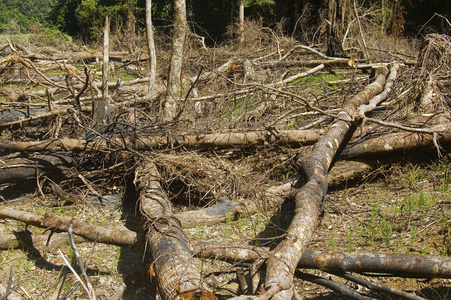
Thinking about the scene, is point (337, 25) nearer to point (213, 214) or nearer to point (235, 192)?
point (235, 192)

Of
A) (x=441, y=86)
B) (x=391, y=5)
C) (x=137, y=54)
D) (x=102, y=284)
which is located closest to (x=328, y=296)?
(x=102, y=284)

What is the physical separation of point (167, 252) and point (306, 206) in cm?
120

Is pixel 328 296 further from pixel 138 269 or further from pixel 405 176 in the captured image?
pixel 405 176

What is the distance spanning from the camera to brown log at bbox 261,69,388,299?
2.86 meters

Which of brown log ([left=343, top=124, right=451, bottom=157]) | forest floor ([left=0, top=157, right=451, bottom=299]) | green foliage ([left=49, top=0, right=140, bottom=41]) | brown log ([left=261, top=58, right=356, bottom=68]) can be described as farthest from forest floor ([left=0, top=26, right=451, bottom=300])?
green foliage ([left=49, top=0, right=140, bottom=41])

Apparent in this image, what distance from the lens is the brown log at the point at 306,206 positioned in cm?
286

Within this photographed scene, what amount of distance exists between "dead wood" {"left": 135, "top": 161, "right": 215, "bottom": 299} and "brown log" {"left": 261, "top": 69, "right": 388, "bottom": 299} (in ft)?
1.52

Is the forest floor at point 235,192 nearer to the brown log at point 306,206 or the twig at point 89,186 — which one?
the twig at point 89,186

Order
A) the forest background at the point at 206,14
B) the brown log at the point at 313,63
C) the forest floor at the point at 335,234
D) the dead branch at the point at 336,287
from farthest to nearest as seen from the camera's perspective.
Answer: the forest background at the point at 206,14 < the brown log at the point at 313,63 < the forest floor at the point at 335,234 < the dead branch at the point at 336,287

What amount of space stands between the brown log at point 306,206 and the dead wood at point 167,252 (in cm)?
46

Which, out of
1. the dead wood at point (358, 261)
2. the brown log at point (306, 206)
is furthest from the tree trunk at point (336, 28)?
the dead wood at point (358, 261)

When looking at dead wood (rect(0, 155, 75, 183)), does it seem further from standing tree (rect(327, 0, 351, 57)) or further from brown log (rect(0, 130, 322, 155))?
standing tree (rect(327, 0, 351, 57))

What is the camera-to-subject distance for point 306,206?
12.1 feet

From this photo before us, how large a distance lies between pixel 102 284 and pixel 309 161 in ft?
7.53
